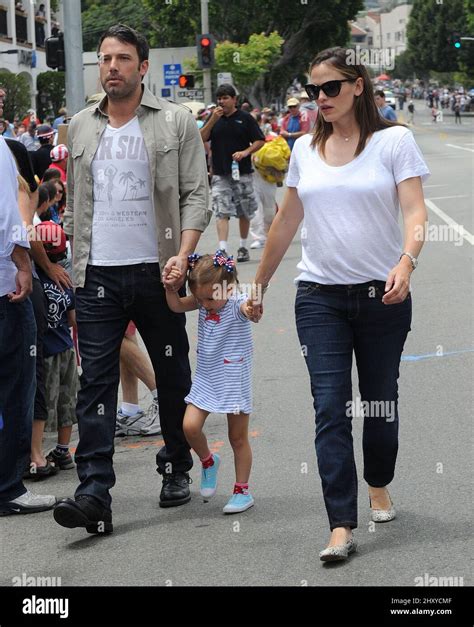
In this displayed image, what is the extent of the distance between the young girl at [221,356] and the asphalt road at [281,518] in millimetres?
319

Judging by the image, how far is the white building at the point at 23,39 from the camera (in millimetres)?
46281

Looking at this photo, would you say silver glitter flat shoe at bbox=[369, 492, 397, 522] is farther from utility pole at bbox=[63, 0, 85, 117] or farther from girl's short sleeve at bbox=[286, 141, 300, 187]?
utility pole at bbox=[63, 0, 85, 117]

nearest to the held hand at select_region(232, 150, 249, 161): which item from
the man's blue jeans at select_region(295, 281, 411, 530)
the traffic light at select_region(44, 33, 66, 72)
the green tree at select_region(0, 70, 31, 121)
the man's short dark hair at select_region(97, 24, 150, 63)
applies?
the traffic light at select_region(44, 33, 66, 72)

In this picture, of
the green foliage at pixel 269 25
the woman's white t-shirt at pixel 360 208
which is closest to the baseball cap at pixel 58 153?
the woman's white t-shirt at pixel 360 208

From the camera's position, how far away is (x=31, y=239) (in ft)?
20.6

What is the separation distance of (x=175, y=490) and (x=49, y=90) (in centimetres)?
4899

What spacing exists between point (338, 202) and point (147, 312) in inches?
45.9

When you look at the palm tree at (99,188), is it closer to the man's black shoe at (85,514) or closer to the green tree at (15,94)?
the man's black shoe at (85,514)

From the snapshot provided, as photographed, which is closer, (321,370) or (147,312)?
(321,370)

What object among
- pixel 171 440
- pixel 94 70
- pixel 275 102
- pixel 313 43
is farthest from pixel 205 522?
pixel 275 102

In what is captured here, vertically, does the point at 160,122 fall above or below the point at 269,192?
above

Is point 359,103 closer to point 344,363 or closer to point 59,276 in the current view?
point 344,363

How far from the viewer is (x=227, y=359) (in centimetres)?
563
